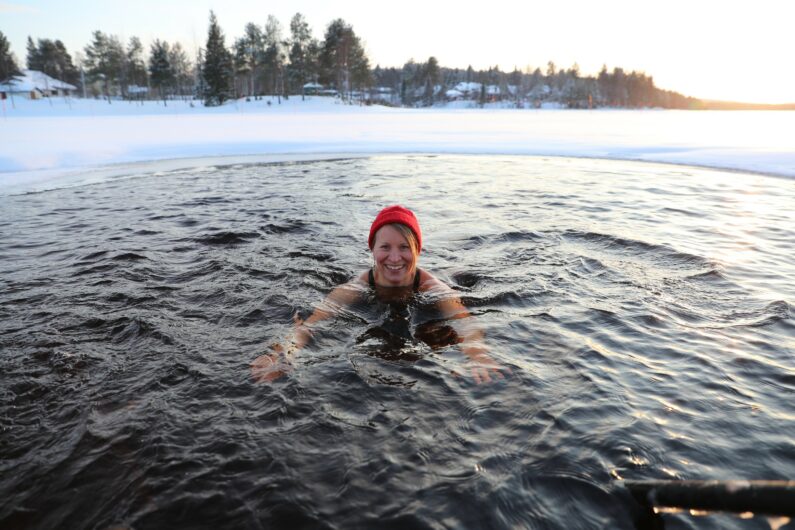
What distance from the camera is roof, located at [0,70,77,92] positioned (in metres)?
67.5

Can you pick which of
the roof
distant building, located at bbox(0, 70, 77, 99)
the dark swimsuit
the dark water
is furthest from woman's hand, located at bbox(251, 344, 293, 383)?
the roof

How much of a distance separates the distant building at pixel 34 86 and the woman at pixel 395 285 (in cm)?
7892

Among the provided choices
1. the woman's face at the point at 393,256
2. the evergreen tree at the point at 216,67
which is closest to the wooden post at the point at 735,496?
the woman's face at the point at 393,256

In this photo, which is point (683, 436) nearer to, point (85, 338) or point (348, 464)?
point (348, 464)

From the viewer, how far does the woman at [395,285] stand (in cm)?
379

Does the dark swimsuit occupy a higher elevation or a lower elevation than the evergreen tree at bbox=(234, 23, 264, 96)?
lower

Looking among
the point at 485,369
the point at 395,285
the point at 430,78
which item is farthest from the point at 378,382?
the point at 430,78

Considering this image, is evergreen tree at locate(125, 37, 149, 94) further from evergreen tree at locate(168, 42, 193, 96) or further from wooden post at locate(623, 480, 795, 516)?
wooden post at locate(623, 480, 795, 516)

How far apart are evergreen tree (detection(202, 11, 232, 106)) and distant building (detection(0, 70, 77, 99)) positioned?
25807 mm

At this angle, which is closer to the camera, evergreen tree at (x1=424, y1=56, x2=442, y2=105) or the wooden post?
the wooden post

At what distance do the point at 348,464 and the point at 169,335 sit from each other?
212cm

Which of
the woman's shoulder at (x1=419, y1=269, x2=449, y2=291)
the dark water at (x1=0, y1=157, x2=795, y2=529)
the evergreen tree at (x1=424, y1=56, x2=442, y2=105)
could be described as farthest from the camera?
the evergreen tree at (x1=424, y1=56, x2=442, y2=105)

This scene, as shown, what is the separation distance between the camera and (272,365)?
3.39 metres

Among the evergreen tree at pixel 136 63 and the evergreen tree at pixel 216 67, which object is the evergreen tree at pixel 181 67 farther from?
the evergreen tree at pixel 216 67
